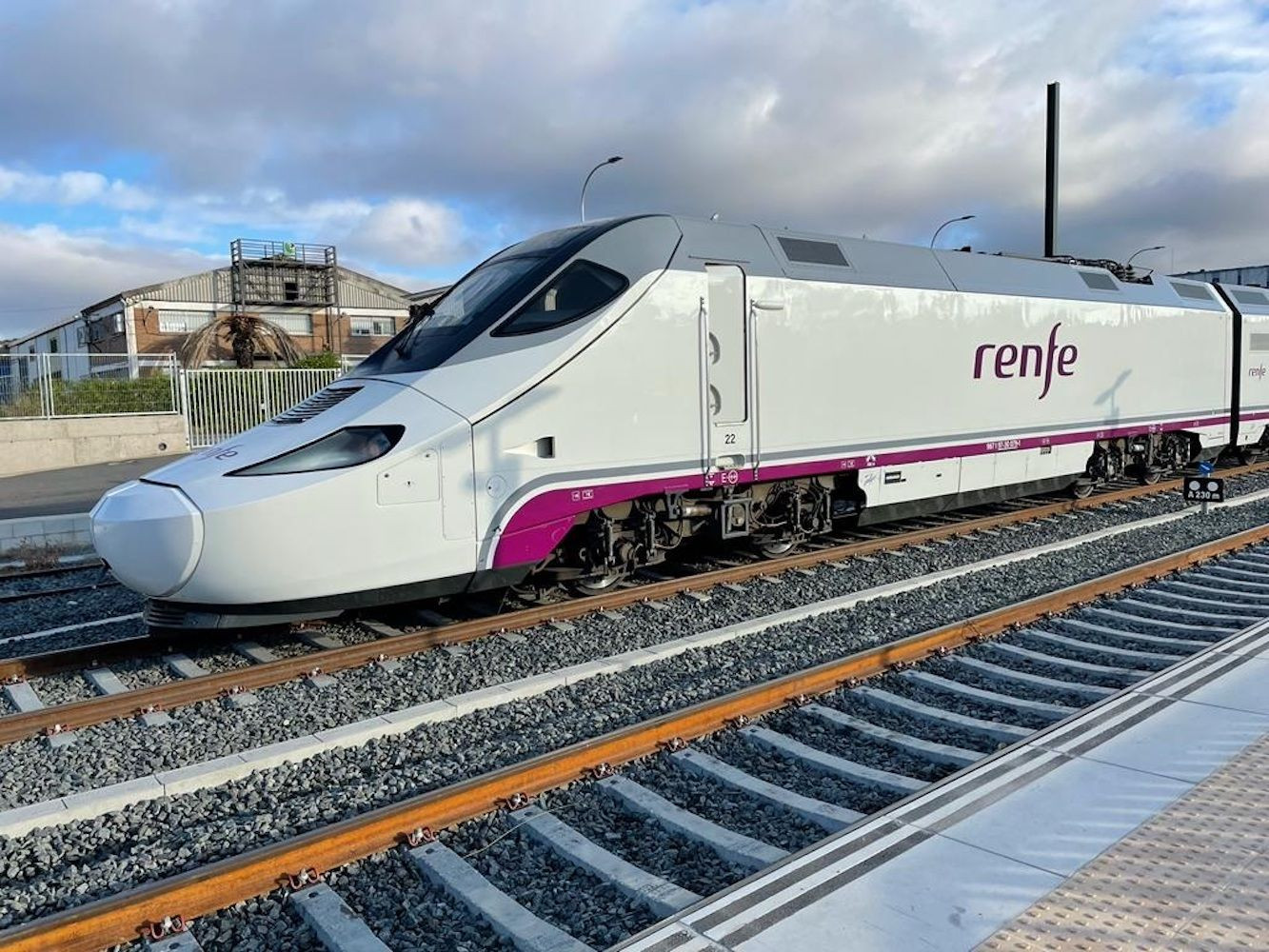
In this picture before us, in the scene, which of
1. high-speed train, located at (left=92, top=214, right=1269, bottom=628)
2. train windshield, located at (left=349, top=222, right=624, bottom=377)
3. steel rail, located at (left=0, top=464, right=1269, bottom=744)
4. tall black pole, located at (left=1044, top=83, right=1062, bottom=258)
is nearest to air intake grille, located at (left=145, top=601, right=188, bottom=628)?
high-speed train, located at (left=92, top=214, right=1269, bottom=628)

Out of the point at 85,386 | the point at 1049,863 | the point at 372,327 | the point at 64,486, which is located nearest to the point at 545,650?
the point at 1049,863

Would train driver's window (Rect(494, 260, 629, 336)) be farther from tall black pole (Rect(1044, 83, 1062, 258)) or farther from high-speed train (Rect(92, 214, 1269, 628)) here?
tall black pole (Rect(1044, 83, 1062, 258))

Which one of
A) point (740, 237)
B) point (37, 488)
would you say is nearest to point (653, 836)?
point (740, 237)

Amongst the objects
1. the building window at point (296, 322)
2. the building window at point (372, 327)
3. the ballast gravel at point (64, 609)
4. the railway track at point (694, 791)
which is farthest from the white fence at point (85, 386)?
the building window at point (372, 327)

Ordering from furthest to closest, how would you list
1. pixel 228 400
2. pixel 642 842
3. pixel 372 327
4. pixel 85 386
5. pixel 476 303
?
pixel 372 327, pixel 228 400, pixel 85 386, pixel 476 303, pixel 642 842

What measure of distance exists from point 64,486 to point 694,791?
15.8 metres

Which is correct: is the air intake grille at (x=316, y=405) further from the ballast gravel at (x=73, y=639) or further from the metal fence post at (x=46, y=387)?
the metal fence post at (x=46, y=387)

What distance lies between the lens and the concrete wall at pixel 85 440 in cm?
1881

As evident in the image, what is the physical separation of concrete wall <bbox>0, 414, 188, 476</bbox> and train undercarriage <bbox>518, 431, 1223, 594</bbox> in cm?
1491

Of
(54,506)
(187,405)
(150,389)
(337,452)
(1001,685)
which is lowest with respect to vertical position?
(1001,685)

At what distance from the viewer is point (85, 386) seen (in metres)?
20.0

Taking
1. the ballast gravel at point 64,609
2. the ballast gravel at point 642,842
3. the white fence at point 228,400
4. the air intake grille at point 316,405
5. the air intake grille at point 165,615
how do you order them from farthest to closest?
the white fence at point 228,400
the ballast gravel at point 64,609
the air intake grille at point 316,405
the air intake grille at point 165,615
the ballast gravel at point 642,842

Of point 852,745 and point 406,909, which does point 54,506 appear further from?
point 852,745

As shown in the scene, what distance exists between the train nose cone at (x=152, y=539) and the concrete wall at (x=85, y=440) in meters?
15.6
